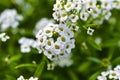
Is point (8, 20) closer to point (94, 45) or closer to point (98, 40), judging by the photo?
point (98, 40)

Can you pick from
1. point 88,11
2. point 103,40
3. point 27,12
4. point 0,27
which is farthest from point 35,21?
point 88,11

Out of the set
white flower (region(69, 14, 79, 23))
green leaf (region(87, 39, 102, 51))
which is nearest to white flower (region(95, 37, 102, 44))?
green leaf (region(87, 39, 102, 51))

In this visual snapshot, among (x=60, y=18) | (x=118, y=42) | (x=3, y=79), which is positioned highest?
(x=118, y=42)

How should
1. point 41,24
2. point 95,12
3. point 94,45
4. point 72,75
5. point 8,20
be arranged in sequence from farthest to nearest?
1. point 41,24
2. point 8,20
3. point 72,75
4. point 95,12
5. point 94,45

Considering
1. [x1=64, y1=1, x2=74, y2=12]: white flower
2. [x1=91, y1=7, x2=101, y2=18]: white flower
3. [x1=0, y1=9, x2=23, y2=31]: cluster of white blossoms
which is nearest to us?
[x1=64, y1=1, x2=74, y2=12]: white flower

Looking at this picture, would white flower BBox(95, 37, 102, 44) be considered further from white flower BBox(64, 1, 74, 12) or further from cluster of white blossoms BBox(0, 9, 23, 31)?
white flower BBox(64, 1, 74, 12)

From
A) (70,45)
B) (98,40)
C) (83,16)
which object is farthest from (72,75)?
(83,16)

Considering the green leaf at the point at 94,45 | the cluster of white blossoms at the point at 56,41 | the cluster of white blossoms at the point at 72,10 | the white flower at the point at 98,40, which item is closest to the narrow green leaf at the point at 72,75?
the white flower at the point at 98,40

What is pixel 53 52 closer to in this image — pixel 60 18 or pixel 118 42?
pixel 60 18
